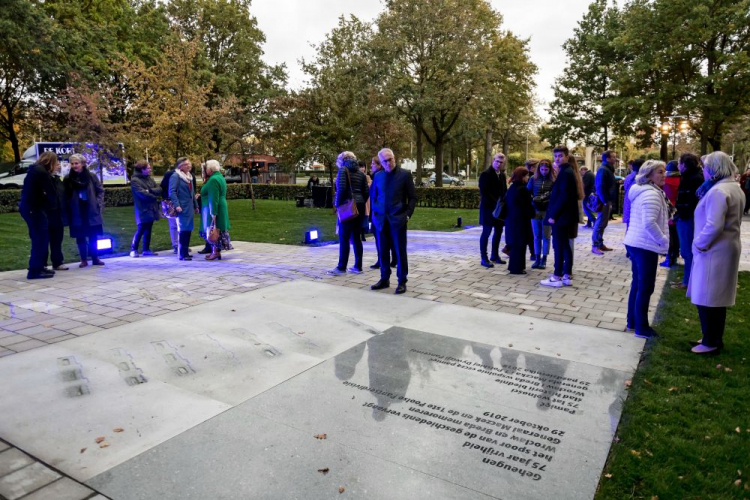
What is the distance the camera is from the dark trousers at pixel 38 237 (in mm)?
7605

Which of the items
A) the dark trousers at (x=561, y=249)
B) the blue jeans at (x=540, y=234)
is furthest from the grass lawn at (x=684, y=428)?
the blue jeans at (x=540, y=234)

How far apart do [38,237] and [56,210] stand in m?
0.61

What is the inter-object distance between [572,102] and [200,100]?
28826 mm

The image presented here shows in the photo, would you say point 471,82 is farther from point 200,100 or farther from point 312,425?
point 312,425

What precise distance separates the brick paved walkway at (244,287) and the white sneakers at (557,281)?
105 mm

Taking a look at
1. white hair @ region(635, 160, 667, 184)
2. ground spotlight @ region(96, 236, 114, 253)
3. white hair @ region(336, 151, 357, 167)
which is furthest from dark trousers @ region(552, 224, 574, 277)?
ground spotlight @ region(96, 236, 114, 253)

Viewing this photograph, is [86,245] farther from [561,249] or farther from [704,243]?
[704,243]

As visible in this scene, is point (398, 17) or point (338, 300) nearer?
point (338, 300)

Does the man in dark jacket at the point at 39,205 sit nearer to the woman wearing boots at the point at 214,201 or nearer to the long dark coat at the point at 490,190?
the woman wearing boots at the point at 214,201

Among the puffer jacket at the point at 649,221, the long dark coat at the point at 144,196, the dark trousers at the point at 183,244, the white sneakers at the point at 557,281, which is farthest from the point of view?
the dark trousers at the point at 183,244

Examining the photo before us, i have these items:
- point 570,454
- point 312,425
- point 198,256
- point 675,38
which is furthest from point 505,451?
point 675,38

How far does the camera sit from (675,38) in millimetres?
26125

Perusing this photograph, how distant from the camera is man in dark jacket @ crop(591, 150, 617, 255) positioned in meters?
10.5

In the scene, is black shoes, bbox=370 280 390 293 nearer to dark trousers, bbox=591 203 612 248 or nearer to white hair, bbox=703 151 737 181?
white hair, bbox=703 151 737 181
